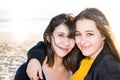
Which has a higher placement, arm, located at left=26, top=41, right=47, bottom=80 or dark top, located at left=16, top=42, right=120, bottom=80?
dark top, located at left=16, top=42, right=120, bottom=80

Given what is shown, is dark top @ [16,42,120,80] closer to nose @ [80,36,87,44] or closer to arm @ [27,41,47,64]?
nose @ [80,36,87,44]

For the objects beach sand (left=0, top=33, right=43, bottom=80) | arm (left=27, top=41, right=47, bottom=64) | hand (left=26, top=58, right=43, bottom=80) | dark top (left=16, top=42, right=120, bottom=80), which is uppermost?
dark top (left=16, top=42, right=120, bottom=80)

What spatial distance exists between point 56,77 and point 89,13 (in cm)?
101

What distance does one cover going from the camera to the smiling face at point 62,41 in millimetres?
4512

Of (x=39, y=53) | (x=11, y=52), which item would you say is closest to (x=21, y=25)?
(x=11, y=52)

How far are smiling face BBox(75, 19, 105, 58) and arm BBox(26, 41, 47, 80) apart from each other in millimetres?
601

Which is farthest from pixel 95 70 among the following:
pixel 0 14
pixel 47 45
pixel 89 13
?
pixel 0 14

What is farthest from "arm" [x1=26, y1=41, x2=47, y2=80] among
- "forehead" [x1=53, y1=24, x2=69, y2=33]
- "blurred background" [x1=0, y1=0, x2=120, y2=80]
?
"blurred background" [x1=0, y1=0, x2=120, y2=80]

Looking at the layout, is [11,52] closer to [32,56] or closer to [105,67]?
[32,56]

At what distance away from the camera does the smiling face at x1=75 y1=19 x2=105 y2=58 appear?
407 cm

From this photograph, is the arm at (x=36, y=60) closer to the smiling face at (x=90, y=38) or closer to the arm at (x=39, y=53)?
the arm at (x=39, y=53)

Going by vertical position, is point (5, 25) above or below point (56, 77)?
below

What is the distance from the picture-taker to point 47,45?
4.75 metres

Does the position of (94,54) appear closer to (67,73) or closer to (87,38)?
(87,38)
